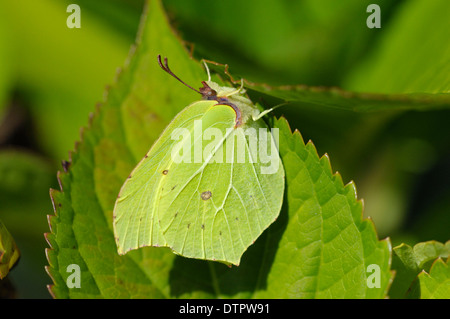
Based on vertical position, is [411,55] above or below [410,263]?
above

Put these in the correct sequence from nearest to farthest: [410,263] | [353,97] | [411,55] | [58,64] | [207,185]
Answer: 1. [353,97]
2. [410,263]
3. [207,185]
4. [411,55]
5. [58,64]

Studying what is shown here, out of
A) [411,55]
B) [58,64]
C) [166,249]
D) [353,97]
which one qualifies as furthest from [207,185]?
[58,64]

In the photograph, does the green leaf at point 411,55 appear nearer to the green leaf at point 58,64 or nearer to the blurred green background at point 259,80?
the blurred green background at point 259,80

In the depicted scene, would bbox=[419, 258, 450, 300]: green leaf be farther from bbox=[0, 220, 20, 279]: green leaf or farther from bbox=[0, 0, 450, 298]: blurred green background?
bbox=[0, 220, 20, 279]: green leaf

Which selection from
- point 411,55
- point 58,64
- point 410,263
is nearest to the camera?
point 410,263

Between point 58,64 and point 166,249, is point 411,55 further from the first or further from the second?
point 58,64

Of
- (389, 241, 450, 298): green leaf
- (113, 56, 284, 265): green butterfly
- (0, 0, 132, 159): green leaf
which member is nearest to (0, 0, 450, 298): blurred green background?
(0, 0, 132, 159): green leaf
